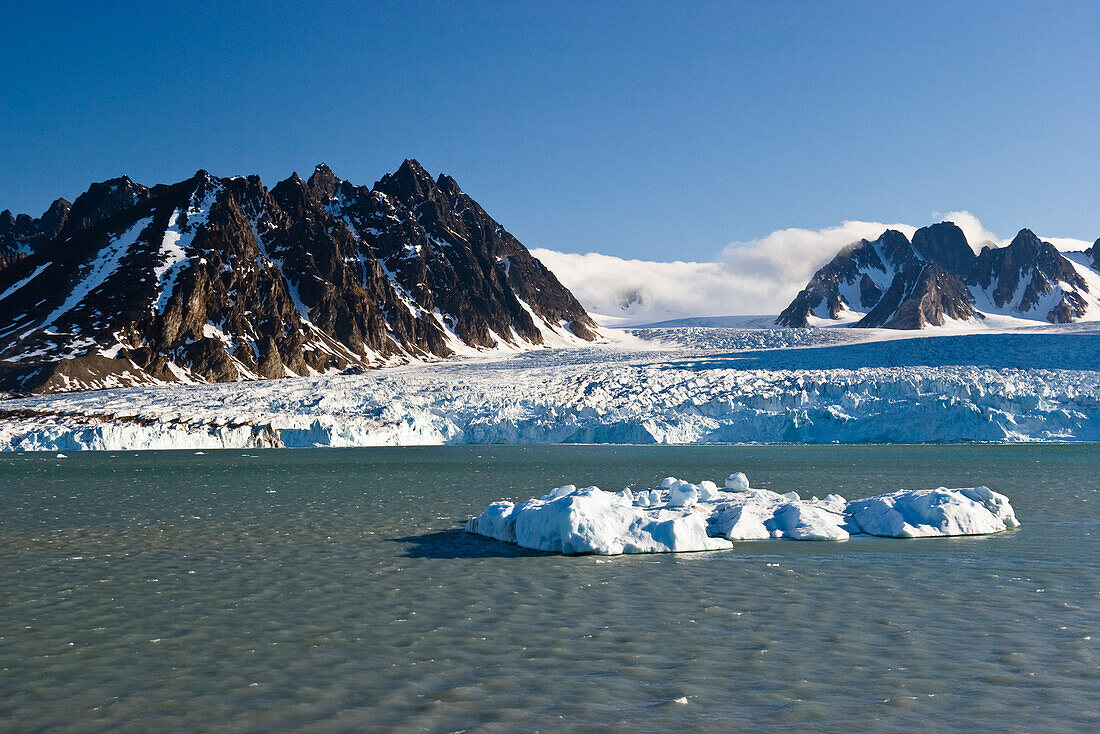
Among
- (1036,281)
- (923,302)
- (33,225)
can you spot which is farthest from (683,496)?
(33,225)

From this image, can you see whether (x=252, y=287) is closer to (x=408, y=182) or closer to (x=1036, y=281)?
(x=408, y=182)

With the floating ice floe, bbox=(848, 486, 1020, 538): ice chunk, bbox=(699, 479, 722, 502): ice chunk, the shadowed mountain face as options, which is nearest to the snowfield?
bbox=(699, 479, 722, 502): ice chunk

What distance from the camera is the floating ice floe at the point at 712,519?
624 inches

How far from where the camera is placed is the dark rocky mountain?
106 metres

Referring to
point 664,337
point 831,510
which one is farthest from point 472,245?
point 831,510

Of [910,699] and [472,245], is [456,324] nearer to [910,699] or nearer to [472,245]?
[472,245]

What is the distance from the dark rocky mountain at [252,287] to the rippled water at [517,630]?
83.3m

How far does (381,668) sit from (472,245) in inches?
7285

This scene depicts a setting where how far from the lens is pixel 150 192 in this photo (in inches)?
6890

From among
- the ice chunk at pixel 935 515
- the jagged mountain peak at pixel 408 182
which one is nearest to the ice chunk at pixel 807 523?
the ice chunk at pixel 935 515

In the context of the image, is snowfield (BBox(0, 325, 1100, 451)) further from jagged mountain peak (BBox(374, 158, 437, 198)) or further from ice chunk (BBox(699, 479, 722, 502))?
jagged mountain peak (BBox(374, 158, 437, 198))

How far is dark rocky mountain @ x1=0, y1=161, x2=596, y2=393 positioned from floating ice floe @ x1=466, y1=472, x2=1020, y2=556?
3284 inches

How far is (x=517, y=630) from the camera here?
33.1ft

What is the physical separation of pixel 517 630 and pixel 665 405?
166 ft
